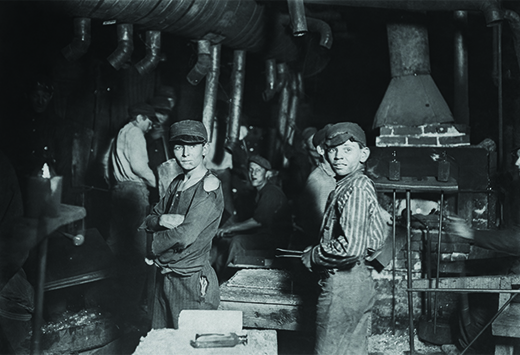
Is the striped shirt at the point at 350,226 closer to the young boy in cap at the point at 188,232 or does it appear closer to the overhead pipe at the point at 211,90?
the young boy in cap at the point at 188,232

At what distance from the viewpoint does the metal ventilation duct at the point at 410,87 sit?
612cm

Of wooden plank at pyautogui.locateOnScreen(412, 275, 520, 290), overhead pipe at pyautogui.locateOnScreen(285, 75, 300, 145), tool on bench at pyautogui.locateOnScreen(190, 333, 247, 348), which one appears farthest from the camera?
overhead pipe at pyautogui.locateOnScreen(285, 75, 300, 145)

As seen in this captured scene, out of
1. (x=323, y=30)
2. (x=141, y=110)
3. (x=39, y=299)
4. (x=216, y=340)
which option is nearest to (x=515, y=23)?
(x=323, y=30)

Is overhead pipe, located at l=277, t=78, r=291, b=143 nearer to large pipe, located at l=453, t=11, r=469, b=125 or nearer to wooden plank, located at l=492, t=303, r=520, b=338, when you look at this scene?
large pipe, located at l=453, t=11, r=469, b=125

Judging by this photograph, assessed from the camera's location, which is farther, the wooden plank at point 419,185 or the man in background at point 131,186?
the man in background at point 131,186

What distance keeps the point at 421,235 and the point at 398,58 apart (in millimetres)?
2095

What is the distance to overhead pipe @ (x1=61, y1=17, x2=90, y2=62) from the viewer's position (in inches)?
193

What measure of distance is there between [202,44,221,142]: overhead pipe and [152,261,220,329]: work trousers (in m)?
3.15

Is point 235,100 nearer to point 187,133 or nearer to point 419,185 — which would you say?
point 419,185

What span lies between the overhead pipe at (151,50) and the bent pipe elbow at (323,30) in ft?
6.46

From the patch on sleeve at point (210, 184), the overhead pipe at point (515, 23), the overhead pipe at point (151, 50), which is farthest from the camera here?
the overhead pipe at point (515, 23)

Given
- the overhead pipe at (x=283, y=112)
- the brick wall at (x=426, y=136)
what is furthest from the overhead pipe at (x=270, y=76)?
the brick wall at (x=426, y=136)

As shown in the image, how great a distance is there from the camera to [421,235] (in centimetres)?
580

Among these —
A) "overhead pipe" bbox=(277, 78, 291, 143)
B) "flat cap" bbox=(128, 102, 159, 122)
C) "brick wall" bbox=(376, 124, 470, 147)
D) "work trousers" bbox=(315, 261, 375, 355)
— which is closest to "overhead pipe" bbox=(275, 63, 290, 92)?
"overhead pipe" bbox=(277, 78, 291, 143)
